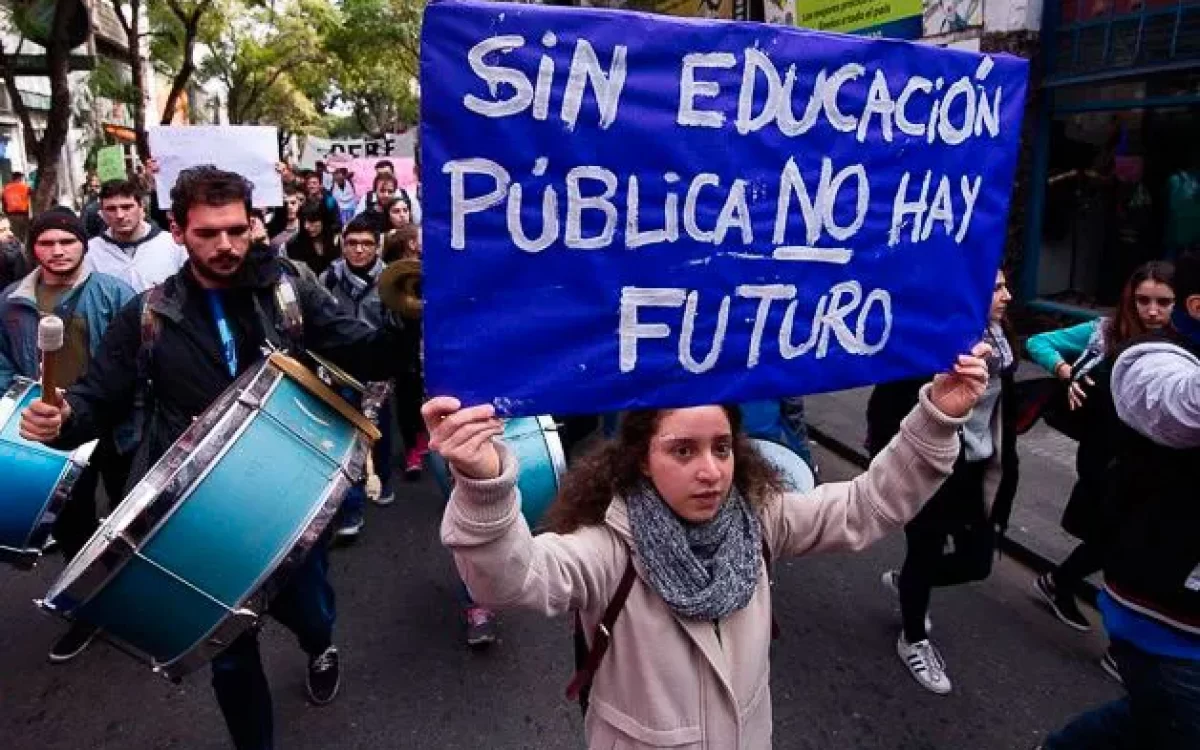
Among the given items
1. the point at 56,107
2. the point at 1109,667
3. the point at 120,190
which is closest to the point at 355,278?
the point at 120,190

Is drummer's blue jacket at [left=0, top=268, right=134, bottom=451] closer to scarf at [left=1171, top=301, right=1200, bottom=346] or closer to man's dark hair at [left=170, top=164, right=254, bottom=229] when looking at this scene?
man's dark hair at [left=170, top=164, right=254, bottom=229]

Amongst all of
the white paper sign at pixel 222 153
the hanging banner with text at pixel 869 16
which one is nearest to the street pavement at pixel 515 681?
the white paper sign at pixel 222 153

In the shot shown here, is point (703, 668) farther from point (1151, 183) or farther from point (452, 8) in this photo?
point (1151, 183)

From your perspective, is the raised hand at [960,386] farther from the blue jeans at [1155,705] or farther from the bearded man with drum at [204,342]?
the bearded man with drum at [204,342]

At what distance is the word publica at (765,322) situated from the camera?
169 centimetres

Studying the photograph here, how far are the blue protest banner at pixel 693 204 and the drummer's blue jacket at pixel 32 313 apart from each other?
2918mm

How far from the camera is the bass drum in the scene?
3.42 m

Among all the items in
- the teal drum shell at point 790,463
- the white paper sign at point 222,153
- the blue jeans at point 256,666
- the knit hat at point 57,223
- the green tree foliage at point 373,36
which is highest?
the green tree foliage at point 373,36

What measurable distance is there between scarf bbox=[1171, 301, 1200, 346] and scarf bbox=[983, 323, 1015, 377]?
3.98 ft

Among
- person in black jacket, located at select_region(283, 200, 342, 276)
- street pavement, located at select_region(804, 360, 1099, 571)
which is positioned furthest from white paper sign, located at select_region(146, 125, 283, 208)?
street pavement, located at select_region(804, 360, 1099, 571)

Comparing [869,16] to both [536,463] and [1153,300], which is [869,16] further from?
[536,463]

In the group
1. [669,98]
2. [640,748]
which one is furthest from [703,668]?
[669,98]

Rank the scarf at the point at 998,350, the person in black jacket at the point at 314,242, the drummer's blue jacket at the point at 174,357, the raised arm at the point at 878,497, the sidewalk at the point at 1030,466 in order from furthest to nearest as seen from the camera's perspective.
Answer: the person in black jacket at the point at 314,242 < the sidewalk at the point at 1030,466 < the scarf at the point at 998,350 < the drummer's blue jacket at the point at 174,357 < the raised arm at the point at 878,497

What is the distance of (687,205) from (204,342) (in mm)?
1654
